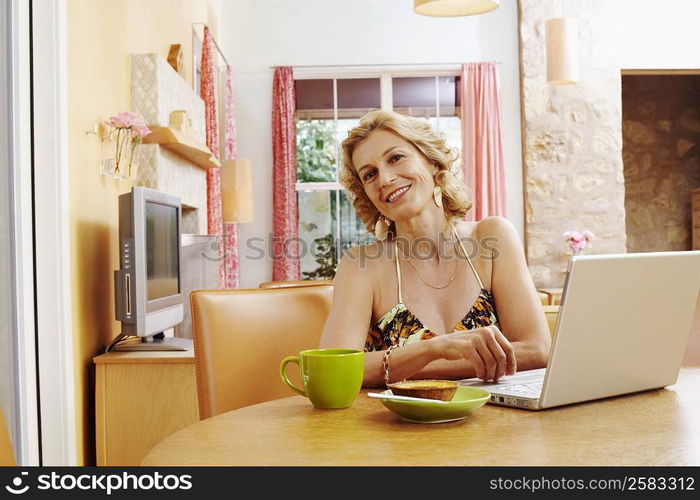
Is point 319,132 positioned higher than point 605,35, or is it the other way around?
point 605,35

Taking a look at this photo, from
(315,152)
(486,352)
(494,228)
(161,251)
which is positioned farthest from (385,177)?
(315,152)

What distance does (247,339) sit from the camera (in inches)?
71.7

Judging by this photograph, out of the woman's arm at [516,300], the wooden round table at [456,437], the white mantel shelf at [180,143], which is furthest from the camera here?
the white mantel shelf at [180,143]

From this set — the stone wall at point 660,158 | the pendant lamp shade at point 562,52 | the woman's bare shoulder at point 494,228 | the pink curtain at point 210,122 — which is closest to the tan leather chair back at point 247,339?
the woman's bare shoulder at point 494,228

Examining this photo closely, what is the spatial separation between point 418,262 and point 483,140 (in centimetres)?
495

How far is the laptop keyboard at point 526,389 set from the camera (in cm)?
124

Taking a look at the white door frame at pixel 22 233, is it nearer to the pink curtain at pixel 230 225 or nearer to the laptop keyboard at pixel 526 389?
the laptop keyboard at pixel 526 389

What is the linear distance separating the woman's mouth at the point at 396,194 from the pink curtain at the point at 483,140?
4.78 meters
